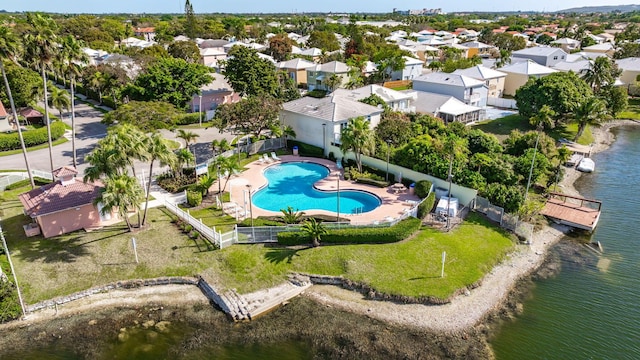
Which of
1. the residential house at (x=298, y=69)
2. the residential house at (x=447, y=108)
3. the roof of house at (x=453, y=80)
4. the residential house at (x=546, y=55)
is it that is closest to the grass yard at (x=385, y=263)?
the residential house at (x=447, y=108)

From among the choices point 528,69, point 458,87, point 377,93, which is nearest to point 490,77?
point 528,69

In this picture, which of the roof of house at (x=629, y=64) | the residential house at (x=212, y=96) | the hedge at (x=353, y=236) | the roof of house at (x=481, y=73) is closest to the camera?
the hedge at (x=353, y=236)

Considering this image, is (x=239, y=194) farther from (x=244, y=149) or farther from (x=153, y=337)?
(x=153, y=337)

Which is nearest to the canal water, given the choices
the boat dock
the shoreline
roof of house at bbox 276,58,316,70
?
Answer: the boat dock

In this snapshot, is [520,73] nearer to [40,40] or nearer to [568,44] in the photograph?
[568,44]

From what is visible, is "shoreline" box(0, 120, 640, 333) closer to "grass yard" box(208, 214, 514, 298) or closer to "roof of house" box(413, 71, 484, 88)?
"grass yard" box(208, 214, 514, 298)

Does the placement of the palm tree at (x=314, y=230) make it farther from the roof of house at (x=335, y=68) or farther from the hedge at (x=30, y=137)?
the roof of house at (x=335, y=68)

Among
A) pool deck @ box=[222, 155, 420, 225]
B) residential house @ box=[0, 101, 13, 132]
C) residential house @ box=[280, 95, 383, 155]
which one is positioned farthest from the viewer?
residential house @ box=[0, 101, 13, 132]
